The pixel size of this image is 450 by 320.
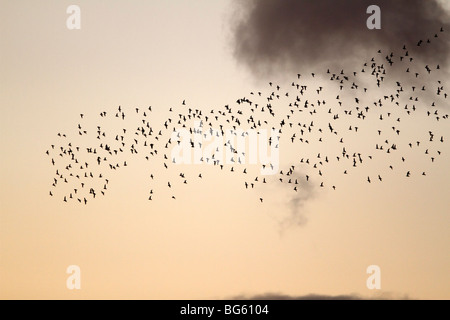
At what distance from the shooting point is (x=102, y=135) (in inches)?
2400

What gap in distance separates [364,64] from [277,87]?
7.07 meters
